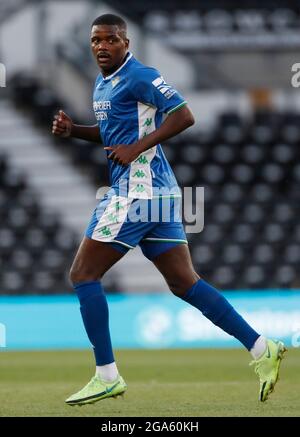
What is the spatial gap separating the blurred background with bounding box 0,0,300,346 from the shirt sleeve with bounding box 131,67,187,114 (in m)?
10.1

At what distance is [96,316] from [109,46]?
4.75 ft

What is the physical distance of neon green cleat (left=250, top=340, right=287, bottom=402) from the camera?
6566 mm

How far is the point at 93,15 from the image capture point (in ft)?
68.3

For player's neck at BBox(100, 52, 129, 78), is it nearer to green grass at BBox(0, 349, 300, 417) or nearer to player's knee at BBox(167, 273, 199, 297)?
player's knee at BBox(167, 273, 199, 297)

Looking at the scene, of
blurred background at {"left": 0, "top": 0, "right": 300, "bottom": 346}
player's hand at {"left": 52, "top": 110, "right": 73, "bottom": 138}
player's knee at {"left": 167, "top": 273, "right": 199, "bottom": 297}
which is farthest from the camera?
blurred background at {"left": 0, "top": 0, "right": 300, "bottom": 346}

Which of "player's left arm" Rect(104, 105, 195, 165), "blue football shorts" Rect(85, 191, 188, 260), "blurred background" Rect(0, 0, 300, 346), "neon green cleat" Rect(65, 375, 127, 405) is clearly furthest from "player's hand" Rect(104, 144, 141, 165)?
"blurred background" Rect(0, 0, 300, 346)

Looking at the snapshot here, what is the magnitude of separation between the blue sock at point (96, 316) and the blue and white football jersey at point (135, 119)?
54 centimetres

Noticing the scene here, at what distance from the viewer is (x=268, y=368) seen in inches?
259

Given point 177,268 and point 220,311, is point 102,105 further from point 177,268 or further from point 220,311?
point 220,311

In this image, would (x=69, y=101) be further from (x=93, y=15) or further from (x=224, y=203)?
(x=224, y=203)

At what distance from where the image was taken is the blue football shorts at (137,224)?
656 cm

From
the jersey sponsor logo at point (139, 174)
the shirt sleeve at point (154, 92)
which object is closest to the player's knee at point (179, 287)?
the jersey sponsor logo at point (139, 174)

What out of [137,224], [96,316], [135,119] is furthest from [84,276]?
[135,119]

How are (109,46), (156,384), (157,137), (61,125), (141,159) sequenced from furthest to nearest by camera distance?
(156,384) < (61,125) < (141,159) < (109,46) < (157,137)
